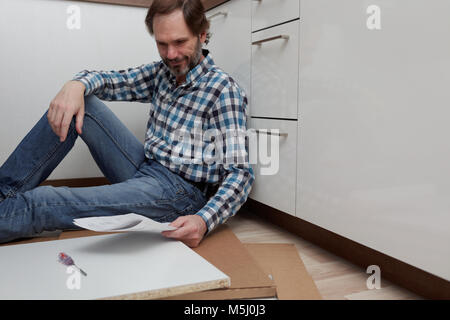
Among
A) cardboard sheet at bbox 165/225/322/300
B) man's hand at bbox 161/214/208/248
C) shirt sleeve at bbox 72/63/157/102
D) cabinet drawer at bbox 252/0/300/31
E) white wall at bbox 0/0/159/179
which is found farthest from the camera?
→ white wall at bbox 0/0/159/179

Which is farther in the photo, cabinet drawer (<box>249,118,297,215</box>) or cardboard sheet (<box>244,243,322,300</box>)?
cabinet drawer (<box>249,118,297,215</box>)

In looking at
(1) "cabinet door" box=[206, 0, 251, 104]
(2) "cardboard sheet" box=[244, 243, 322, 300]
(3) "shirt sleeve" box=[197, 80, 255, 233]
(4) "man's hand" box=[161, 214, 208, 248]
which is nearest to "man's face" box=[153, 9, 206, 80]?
(3) "shirt sleeve" box=[197, 80, 255, 233]

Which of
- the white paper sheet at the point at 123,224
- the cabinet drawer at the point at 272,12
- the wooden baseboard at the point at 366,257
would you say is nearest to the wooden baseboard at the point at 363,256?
the wooden baseboard at the point at 366,257

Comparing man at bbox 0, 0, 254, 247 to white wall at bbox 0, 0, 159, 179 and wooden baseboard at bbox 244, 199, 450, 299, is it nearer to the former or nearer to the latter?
wooden baseboard at bbox 244, 199, 450, 299

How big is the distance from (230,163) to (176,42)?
1.21 ft

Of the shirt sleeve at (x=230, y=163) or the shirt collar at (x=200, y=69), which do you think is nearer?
the shirt sleeve at (x=230, y=163)

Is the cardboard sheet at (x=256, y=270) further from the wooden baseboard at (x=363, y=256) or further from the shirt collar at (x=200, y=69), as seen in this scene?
the shirt collar at (x=200, y=69)

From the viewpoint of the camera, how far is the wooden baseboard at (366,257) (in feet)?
2.72

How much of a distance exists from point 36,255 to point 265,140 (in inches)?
29.2

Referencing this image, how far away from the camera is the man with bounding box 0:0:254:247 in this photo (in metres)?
1.02

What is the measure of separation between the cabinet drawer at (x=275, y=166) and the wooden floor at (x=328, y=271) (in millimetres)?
97

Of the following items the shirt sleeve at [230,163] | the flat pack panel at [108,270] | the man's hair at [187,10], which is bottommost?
the flat pack panel at [108,270]

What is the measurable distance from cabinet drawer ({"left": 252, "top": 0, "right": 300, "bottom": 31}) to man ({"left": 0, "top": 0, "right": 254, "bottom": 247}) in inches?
7.5
